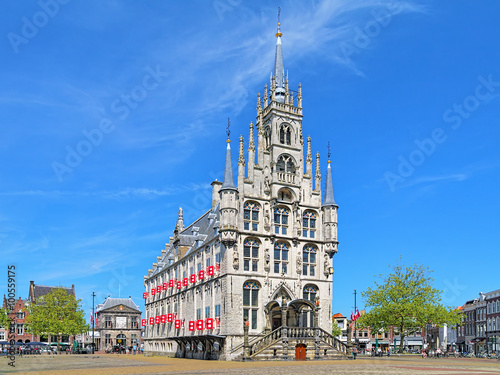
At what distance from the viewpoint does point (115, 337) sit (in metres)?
131

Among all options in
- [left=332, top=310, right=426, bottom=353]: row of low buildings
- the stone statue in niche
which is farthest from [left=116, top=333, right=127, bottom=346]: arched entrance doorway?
the stone statue in niche

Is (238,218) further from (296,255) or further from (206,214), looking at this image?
(206,214)

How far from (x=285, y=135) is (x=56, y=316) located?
5621 cm

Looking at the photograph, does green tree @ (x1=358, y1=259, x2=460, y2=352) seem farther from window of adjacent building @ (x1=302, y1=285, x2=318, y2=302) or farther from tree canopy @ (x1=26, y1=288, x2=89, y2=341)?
tree canopy @ (x1=26, y1=288, x2=89, y2=341)

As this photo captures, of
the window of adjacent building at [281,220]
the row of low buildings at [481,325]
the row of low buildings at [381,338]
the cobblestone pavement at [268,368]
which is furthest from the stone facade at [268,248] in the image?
the row of low buildings at [381,338]

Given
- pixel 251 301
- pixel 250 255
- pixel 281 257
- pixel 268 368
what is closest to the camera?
pixel 268 368

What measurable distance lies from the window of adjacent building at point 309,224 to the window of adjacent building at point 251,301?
28.8 feet

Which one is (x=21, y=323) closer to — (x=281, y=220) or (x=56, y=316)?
(x=56, y=316)

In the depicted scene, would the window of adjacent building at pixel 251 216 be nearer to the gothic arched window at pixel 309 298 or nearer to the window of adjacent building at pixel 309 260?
the window of adjacent building at pixel 309 260

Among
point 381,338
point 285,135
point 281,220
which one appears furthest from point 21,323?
point 381,338

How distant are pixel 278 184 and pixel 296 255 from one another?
26.7ft

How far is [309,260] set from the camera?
60375 millimetres

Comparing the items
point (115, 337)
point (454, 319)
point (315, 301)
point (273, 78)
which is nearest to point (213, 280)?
point (315, 301)

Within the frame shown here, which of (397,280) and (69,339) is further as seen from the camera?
(69,339)
